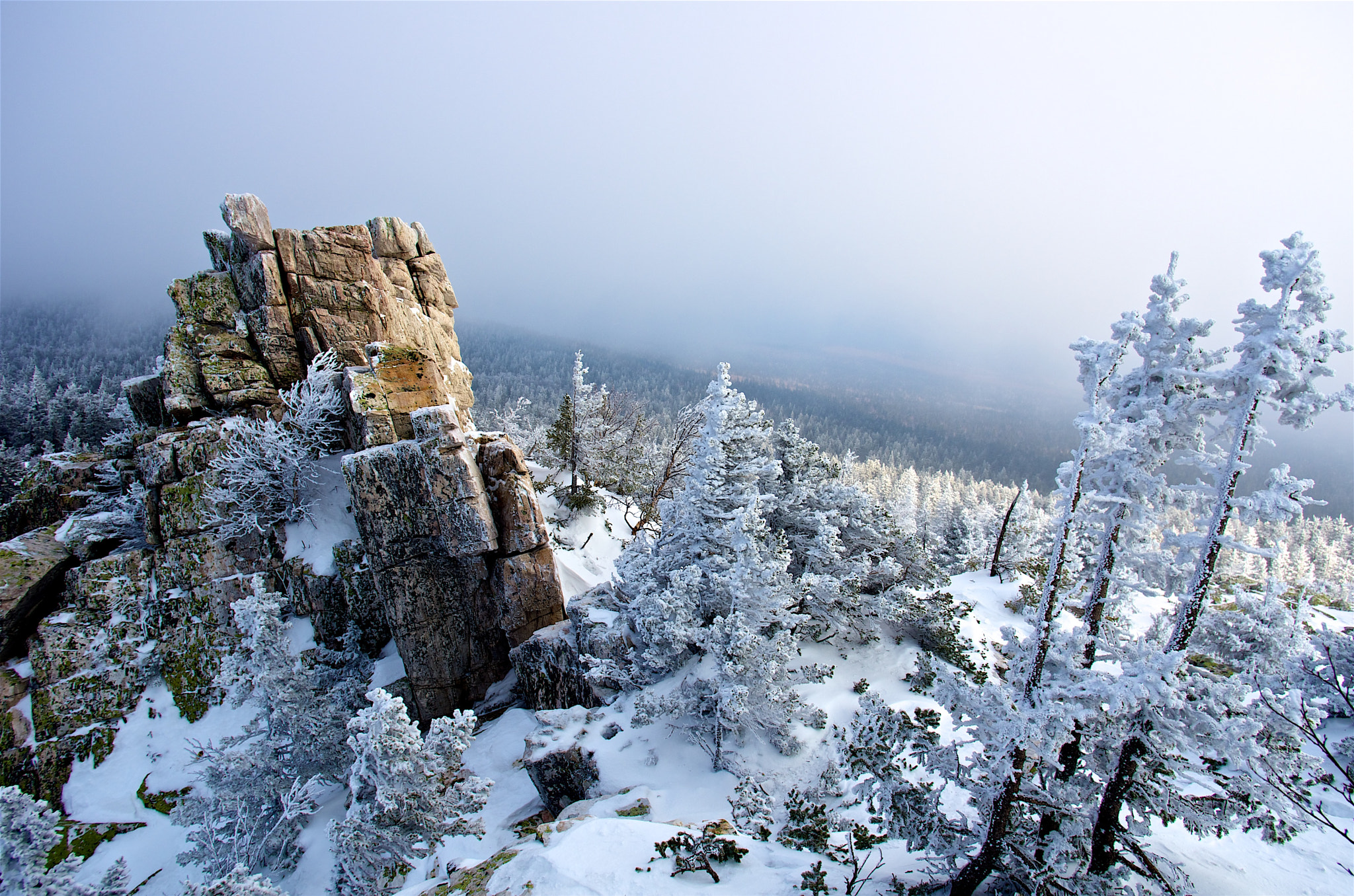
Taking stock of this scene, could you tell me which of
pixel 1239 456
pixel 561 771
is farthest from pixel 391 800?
pixel 1239 456

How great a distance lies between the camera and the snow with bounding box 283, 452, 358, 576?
16000mm

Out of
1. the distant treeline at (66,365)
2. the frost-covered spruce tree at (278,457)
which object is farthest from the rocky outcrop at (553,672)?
the distant treeline at (66,365)

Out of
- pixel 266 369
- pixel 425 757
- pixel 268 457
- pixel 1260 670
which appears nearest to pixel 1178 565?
pixel 1260 670

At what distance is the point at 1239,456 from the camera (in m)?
7.10

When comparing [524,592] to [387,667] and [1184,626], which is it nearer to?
[387,667]

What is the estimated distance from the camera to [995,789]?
6.77 metres

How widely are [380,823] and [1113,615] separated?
528 inches

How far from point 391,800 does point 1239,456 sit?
48.8ft

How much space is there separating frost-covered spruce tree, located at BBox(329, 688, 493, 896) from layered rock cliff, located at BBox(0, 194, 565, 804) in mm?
5563

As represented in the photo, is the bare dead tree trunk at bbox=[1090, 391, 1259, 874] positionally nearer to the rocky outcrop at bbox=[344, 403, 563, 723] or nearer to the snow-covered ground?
the snow-covered ground

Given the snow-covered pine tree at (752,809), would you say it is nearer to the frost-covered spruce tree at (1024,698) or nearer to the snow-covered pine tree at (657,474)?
the frost-covered spruce tree at (1024,698)

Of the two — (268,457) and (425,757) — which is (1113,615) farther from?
(268,457)

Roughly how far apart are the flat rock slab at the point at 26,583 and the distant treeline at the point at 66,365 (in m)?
5.45

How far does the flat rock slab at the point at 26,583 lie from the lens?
48.5ft
